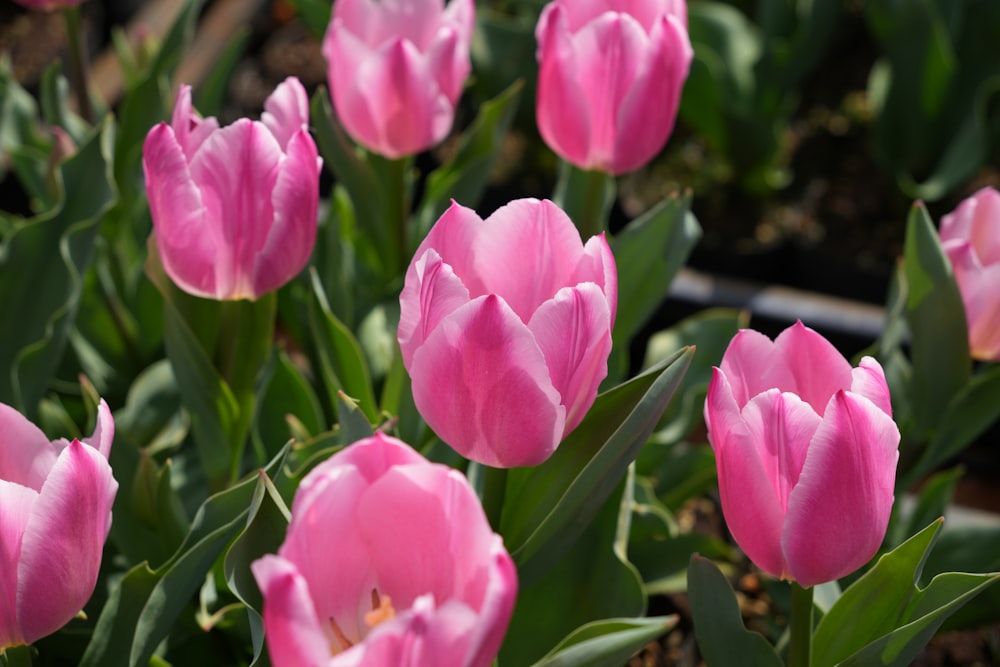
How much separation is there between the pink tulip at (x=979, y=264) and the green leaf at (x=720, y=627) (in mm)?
241

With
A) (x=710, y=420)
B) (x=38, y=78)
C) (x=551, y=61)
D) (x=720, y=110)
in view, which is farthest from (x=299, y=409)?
(x=38, y=78)

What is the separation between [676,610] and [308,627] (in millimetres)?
604

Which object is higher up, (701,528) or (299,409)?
(299,409)

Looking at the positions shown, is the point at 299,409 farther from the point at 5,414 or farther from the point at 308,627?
the point at 308,627

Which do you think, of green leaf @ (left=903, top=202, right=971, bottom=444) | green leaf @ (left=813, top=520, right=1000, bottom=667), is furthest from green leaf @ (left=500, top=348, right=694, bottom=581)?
green leaf @ (left=903, top=202, right=971, bottom=444)

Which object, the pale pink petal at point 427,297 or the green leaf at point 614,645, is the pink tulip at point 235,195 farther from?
the green leaf at point 614,645

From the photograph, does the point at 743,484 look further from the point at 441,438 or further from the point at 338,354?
the point at 338,354

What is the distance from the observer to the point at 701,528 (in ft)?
3.37

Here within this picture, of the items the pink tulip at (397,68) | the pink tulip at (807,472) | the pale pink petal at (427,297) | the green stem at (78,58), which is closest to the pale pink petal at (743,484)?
the pink tulip at (807,472)

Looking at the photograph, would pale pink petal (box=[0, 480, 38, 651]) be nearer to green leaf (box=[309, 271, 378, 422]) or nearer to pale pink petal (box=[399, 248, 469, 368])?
pale pink petal (box=[399, 248, 469, 368])

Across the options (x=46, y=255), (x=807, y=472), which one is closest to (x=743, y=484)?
(x=807, y=472)

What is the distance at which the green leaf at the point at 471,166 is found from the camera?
89 cm

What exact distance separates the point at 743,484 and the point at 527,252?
0.40 feet

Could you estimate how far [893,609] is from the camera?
59 cm
